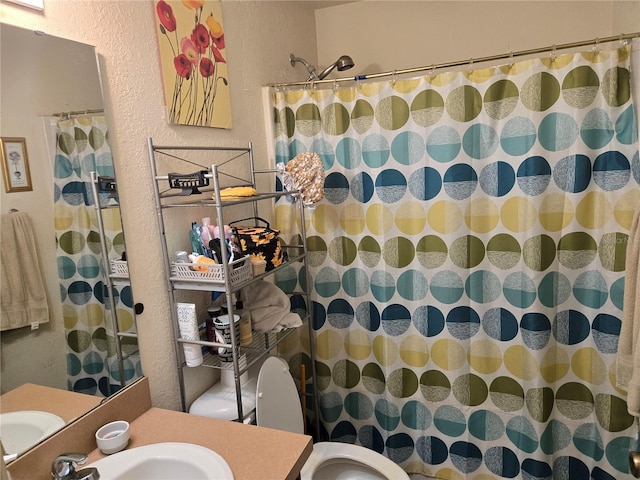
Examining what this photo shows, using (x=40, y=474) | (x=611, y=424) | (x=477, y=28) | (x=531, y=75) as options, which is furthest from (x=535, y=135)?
(x=40, y=474)

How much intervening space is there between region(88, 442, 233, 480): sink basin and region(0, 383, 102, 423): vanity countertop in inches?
5.9

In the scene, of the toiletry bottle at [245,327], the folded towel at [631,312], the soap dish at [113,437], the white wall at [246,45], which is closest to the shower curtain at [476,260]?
the folded towel at [631,312]

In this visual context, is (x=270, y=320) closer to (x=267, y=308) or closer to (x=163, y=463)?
(x=267, y=308)

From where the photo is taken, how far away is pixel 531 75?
1.58m

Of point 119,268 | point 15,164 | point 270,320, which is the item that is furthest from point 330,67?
point 15,164

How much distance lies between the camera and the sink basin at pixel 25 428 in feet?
2.97

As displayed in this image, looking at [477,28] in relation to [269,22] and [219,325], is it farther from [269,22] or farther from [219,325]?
[219,325]

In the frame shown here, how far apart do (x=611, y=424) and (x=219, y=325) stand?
1618 mm

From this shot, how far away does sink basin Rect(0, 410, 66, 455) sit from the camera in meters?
0.90

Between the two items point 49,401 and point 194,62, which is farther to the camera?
point 194,62

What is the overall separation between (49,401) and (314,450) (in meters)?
1.01

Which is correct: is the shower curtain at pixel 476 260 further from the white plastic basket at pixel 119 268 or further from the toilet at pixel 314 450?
the white plastic basket at pixel 119 268

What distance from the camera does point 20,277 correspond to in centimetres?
93

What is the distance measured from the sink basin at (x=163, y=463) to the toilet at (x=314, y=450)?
1.35 ft
